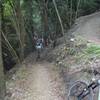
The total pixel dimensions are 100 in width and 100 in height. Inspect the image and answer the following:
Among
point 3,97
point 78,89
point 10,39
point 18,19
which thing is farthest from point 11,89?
point 10,39

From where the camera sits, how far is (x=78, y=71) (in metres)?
10.4

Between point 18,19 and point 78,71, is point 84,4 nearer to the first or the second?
point 18,19

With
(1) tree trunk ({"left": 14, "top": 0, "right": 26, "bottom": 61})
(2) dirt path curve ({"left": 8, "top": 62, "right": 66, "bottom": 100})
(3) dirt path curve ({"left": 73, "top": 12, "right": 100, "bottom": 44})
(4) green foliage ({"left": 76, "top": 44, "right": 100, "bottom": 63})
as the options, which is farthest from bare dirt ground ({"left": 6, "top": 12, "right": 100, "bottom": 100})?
(1) tree trunk ({"left": 14, "top": 0, "right": 26, "bottom": 61})

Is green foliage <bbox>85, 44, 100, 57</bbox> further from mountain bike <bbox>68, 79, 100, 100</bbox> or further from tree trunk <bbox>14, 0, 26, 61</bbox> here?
tree trunk <bbox>14, 0, 26, 61</bbox>

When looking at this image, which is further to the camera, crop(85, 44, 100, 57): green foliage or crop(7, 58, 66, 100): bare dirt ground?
crop(85, 44, 100, 57): green foliage

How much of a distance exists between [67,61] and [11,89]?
2.76 m

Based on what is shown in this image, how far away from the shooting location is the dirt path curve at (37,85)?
33.3 feet

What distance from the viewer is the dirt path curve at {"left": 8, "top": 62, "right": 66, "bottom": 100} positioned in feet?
33.3

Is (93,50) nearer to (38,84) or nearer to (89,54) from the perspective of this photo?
(89,54)

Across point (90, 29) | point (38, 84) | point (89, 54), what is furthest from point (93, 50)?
point (90, 29)

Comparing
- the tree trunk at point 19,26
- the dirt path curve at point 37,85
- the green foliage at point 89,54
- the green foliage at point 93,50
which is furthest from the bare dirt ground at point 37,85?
the tree trunk at point 19,26

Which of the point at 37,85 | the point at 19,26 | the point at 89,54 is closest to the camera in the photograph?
the point at 89,54

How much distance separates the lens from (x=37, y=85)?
11422 mm

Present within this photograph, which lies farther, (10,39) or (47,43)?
(47,43)
